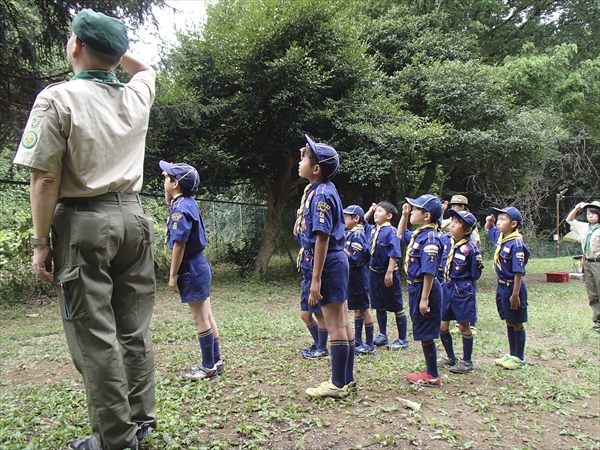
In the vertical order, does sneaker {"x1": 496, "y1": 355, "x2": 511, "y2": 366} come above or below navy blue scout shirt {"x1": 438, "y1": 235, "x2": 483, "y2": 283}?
below

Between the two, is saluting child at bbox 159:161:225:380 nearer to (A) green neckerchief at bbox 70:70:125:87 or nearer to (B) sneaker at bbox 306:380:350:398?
(B) sneaker at bbox 306:380:350:398

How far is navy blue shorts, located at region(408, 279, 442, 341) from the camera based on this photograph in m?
4.11

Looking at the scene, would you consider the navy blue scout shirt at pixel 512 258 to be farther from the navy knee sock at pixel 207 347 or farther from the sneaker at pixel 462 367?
the navy knee sock at pixel 207 347

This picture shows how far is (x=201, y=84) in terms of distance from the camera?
1138cm

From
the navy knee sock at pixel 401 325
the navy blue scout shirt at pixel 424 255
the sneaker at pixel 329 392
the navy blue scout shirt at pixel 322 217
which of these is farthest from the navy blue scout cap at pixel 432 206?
the sneaker at pixel 329 392

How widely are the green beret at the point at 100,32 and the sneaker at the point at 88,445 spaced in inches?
81.7

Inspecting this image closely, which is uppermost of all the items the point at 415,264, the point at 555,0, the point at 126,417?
the point at 555,0

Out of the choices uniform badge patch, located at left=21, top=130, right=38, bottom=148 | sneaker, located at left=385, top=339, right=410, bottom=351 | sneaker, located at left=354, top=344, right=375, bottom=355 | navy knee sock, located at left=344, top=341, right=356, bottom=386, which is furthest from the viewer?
sneaker, located at left=385, top=339, right=410, bottom=351

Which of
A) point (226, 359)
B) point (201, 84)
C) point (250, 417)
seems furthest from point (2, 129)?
point (250, 417)

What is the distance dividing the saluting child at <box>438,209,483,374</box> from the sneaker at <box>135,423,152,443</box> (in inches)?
122

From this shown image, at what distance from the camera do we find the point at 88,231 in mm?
2344

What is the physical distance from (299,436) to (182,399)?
110 cm

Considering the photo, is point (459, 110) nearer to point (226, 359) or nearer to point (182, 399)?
point (226, 359)

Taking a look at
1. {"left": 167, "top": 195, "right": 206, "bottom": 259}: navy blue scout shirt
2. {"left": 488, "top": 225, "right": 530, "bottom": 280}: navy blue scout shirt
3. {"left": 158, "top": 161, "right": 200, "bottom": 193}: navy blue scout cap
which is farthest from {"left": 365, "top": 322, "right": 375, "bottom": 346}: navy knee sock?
{"left": 158, "top": 161, "right": 200, "bottom": 193}: navy blue scout cap
